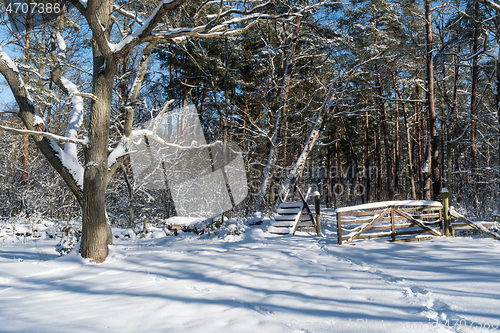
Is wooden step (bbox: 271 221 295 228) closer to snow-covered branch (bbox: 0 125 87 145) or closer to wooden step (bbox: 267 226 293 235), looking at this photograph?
wooden step (bbox: 267 226 293 235)

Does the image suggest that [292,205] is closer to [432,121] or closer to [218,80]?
[432,121]

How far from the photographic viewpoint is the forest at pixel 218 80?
6.02m

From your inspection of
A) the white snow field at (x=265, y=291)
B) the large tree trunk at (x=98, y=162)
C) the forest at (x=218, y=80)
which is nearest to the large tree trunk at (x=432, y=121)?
the forest at (x=218, y=80)

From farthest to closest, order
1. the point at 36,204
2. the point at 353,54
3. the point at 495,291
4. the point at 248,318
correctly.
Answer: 1. the point at 36,204
2. the point at 353,54
3. the point at 495,291
4. the point at 248,318

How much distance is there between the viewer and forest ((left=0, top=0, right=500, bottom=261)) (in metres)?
6.02

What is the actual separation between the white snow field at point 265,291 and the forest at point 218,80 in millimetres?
1558

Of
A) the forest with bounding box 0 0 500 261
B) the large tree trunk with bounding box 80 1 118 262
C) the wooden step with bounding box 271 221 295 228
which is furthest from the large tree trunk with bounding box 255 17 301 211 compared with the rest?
the large tree trunk with bounding box 80 1 118 262

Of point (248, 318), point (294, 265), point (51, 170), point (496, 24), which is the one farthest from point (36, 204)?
point (496, 24)

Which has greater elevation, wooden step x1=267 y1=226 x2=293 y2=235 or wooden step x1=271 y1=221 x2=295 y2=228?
wooden step x1=271 y1=221 x2=295 y2=228

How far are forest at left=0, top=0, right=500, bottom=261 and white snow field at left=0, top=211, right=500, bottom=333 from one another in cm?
156

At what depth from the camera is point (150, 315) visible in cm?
311

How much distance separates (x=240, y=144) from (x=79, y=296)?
11.5 metres

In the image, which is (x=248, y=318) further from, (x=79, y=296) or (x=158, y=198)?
(x=158, y=198)

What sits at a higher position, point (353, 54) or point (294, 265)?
point (353, 54)
